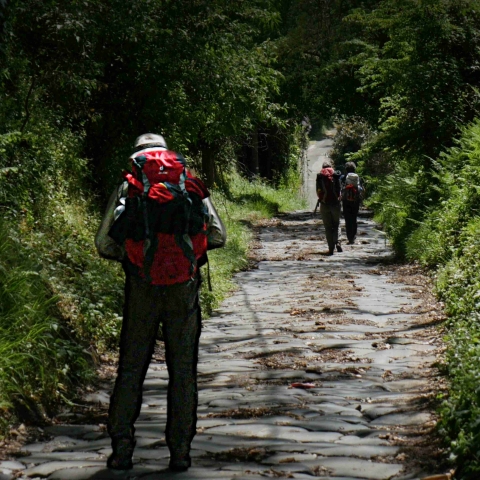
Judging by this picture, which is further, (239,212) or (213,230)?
(239,212)

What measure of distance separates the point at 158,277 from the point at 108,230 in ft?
1.32

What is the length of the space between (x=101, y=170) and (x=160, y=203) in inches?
391

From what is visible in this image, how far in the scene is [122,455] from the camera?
19.1 ft

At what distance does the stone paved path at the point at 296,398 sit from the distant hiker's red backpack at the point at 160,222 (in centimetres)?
119

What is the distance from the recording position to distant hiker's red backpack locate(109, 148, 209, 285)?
18.6 ft

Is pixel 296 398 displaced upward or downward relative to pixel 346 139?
downward

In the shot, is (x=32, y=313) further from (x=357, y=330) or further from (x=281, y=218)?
(x=281, y=218)

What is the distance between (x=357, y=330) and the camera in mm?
11039

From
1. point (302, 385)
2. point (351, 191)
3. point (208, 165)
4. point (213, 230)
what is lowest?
point (302, 385)

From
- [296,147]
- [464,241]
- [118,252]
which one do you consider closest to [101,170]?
[464,241]

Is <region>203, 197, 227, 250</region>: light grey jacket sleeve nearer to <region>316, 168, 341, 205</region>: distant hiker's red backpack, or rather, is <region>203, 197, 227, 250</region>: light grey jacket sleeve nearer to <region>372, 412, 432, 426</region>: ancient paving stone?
<region>372, 412, 432, 426</region>: ancient paving stone

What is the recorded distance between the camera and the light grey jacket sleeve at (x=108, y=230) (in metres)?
5.77

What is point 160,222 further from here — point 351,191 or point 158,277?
point 351,191

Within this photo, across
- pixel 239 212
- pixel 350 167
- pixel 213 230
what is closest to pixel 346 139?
pixel 239 212
